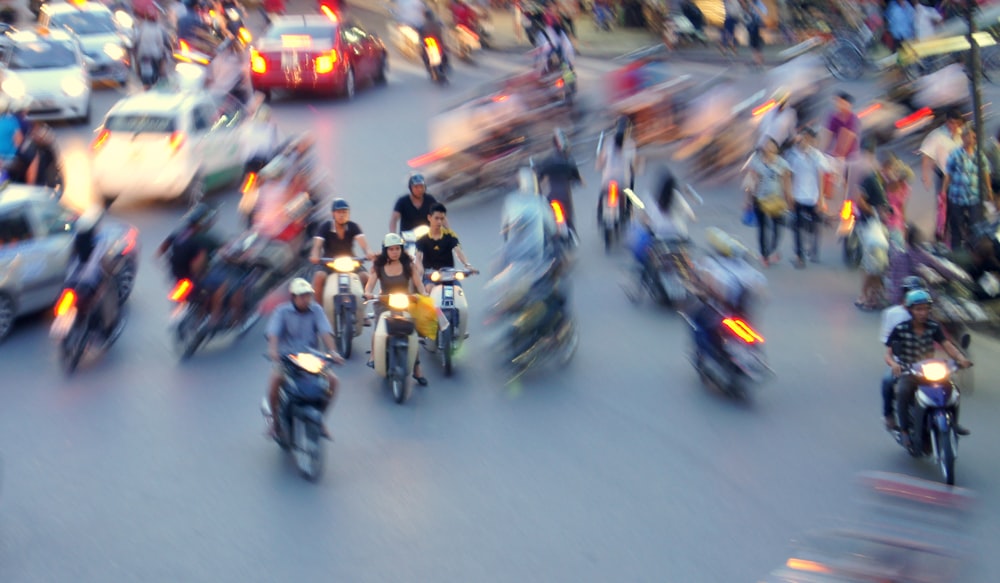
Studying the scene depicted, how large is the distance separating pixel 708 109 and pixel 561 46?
5822 millimetres

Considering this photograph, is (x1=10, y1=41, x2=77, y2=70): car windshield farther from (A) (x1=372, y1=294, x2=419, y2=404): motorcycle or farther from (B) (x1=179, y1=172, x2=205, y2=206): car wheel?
(A) (x1=372, y1=294, x2=419, y2=404): motorcycle

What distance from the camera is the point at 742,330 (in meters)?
12.5

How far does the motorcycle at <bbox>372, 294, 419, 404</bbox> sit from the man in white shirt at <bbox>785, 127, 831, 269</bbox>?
19.7 feet

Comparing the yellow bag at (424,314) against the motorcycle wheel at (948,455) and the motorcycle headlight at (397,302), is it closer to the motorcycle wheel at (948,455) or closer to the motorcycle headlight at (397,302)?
the motorcycle headlight at (397,302)

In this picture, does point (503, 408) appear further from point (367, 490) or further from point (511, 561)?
point (511, 561)

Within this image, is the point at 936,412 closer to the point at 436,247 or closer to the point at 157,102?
the point at 436,247

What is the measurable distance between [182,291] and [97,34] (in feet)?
61.5

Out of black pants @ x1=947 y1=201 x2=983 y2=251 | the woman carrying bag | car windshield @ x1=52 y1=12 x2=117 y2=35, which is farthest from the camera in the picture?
car windshield @ x1=52 y1=12 x2=117 y2=35

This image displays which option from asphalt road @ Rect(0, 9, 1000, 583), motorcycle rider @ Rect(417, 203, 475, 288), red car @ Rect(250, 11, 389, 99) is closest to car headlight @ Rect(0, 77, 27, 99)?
red car @ Rect(250, 11, 389, 99)

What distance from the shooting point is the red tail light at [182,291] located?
14031 millimetres

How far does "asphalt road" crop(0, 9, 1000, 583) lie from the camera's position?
940 centimetres

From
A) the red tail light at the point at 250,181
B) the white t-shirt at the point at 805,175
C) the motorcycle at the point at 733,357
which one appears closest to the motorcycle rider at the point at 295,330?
the motorcycle at the point at 733,357

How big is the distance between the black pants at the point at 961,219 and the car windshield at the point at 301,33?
15.8 meters

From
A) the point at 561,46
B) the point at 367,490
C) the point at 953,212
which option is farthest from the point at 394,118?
the point at 367,490
